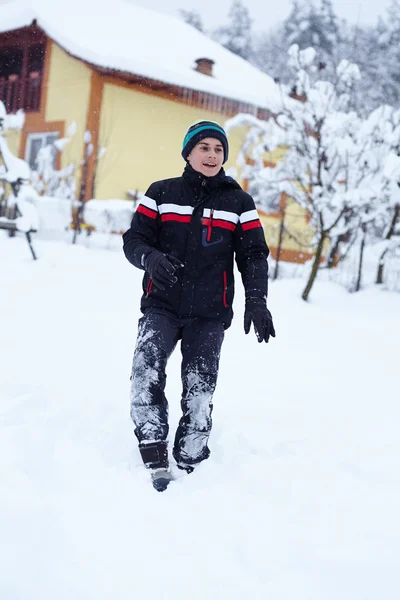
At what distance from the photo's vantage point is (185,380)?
2.77 meters

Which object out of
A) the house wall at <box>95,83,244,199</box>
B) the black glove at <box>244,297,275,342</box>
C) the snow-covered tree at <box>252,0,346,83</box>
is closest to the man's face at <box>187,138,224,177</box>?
the black glove at <box>244,297,275,342</box>

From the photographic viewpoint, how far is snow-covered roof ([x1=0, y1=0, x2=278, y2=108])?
13.3 metres

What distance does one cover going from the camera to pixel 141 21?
1803cm

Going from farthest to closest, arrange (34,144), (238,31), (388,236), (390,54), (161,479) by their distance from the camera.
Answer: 1. (238,31)
2. (390,54)
3. (34,144)
4. (388,236)
5. (161,479)

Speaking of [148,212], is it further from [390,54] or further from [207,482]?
[390,54]

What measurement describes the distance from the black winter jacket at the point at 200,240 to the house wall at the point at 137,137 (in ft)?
37.2

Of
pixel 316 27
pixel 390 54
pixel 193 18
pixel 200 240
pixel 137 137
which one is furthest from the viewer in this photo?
pixel 193 18

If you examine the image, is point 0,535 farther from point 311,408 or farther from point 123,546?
point 311,408

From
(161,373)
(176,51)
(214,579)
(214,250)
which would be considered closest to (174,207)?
(214,250)

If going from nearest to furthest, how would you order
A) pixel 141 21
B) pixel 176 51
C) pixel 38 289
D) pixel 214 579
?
pixel 214 579 → pixel 38 289 → pixel 176 51 → pixel 141 21

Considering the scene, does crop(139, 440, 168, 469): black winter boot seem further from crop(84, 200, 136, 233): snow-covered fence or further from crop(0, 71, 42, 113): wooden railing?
crop(0, 71, 42, 113): wooden railing

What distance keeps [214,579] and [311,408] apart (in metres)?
2.10

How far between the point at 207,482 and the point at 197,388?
1.37 ft

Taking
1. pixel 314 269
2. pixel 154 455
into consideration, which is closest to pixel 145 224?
pixel 154 455
